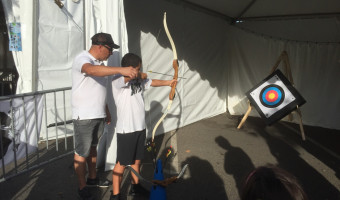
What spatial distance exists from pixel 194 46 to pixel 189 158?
229 centimetres

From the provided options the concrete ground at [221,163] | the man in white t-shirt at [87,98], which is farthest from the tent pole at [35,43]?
the man in white t-shirt at [87,98]

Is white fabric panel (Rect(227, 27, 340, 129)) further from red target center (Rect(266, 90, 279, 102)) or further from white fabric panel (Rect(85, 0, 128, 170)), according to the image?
white fabric panel (Rect(85, 0, 128, 170))

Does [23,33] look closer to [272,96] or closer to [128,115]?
[128,115]

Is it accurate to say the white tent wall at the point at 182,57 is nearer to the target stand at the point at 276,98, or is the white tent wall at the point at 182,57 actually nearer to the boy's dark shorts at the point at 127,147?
the boy's dark shorts at the point at 127,147

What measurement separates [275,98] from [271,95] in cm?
9

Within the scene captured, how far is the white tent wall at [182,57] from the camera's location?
12.8 ft

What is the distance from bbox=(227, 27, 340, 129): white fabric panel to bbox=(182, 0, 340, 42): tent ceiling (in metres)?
0.19

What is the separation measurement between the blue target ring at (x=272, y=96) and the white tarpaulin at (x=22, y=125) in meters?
3.59

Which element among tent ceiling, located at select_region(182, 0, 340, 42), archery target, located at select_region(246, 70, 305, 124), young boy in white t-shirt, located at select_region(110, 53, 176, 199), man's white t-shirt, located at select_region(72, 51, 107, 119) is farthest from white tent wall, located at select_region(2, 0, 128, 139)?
archery target, located at select_region(246, 70, 305, 124)

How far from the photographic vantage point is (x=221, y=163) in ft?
11.7

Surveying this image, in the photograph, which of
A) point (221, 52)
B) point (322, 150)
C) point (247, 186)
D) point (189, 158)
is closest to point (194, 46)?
point (221, 52)

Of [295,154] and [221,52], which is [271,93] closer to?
[295,154]

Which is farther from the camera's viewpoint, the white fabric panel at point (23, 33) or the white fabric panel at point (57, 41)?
the white fabric panel at point (57, 41)

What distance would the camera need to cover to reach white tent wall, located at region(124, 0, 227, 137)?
3902 mm
